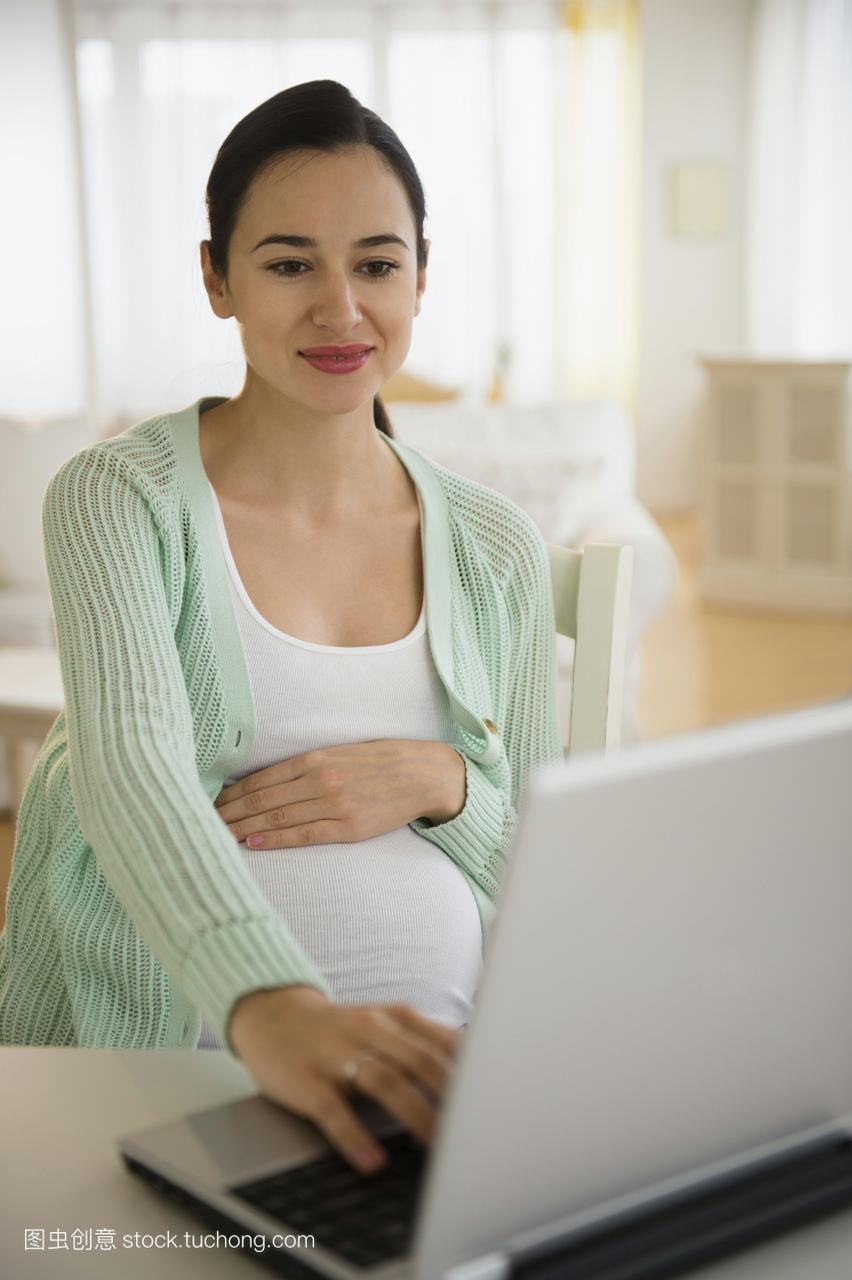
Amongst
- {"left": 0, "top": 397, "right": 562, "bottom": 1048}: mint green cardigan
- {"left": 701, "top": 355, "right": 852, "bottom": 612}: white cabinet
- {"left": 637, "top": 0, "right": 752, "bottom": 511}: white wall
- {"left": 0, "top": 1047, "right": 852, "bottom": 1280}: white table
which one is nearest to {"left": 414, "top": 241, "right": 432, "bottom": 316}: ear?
{"left": 0, "top": 397, "right": 562, "bottom": 1048}: mint green cardigan

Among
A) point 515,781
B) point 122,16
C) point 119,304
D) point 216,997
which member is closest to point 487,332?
point 119,304

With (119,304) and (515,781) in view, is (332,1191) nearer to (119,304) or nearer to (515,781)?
(515,781)

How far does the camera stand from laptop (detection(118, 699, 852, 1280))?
19.5 inches

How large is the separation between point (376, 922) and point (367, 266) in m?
0.50

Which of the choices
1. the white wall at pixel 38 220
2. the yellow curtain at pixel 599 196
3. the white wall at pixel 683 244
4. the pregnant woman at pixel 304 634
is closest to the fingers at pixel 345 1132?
the pregnant woman at pixel 304 634

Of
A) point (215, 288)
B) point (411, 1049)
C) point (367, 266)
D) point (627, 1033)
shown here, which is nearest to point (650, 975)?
point (627, 1033)

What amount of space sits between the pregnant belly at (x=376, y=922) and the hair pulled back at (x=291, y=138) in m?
0.50

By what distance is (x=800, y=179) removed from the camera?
26.6ft

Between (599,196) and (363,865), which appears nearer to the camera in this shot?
(363,865)

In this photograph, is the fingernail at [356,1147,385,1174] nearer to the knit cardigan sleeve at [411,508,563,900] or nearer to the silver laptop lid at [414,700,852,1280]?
the silver laptop lid at [414,700,852,1280]

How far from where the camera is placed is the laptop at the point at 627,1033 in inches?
19.5

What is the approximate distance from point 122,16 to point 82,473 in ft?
27.2

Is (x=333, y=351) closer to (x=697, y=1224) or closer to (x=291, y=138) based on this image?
(x=291, y=138)

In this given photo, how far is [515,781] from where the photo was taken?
4.09 ft
